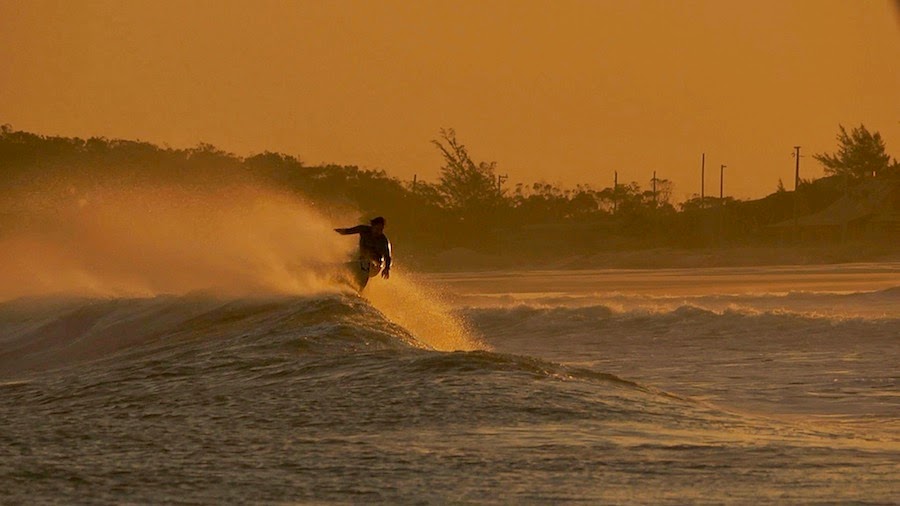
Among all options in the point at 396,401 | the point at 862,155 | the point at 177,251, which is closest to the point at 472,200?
the point at 862,155

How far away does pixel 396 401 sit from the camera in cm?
1192

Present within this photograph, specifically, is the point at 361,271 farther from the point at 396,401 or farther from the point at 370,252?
the point at 396,401

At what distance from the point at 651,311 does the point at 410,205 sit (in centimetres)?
8764

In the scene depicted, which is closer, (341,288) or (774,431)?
(774,431)

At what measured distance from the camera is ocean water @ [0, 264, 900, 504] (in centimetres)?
888

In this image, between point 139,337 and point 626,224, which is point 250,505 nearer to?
point 139,337

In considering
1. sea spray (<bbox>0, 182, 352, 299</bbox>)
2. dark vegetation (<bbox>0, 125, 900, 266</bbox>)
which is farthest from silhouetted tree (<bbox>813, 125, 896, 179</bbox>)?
sea spray (<bbox>0, 182, 352, 299</bbox>)

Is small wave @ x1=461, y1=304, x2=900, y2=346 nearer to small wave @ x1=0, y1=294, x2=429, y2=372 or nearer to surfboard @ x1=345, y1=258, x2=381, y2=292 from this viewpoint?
surfboard @ x1=345, y1=258, x2=381, y2=292

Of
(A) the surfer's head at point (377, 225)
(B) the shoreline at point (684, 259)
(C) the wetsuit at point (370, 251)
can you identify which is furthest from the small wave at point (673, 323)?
(B) the shoreline at point (684, 259)

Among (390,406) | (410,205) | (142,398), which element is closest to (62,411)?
(142,398)

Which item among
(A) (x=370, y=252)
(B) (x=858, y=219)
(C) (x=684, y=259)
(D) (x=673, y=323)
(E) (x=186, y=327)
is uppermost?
(B) (x=858, y=219)

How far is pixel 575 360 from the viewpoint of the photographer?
2222 centimetres

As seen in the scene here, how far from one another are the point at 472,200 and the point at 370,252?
97.9 metres

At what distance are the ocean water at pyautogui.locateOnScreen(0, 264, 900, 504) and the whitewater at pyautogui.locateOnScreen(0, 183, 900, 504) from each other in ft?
0.11
